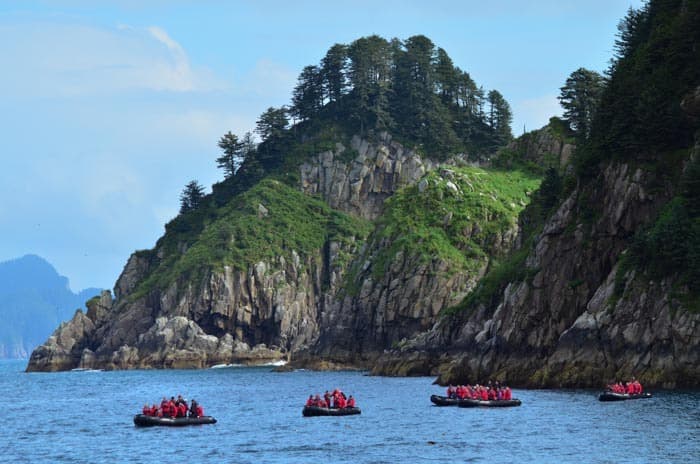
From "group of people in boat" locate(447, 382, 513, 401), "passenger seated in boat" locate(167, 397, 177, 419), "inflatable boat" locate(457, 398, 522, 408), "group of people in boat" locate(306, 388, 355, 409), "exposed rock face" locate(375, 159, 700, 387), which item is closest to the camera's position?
"passenger seated in boat" locate(167, 397, 177, 419)

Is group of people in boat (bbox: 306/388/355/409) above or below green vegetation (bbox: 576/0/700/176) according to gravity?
below

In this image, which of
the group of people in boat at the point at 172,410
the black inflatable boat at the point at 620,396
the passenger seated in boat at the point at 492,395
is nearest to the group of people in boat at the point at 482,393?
the passenger seated in boat at the point at 492,395

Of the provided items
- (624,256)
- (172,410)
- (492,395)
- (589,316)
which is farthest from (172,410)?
(624,256)

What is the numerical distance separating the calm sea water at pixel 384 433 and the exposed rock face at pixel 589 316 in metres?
3.59

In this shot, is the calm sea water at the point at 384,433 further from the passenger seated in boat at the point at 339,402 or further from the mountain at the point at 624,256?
the mountain at the point at 624,256

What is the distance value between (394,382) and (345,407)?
A: 45.3 m

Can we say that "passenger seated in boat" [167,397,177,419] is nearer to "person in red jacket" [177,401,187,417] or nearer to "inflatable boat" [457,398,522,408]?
"person in red jacket" [177,401,187,417]

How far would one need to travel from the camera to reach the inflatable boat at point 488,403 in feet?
340

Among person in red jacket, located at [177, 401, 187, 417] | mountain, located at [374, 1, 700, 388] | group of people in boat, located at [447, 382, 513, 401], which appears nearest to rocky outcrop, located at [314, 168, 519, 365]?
mountain, located at [374, 1, 700, 388]

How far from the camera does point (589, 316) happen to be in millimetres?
112250

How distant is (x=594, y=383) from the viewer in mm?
109938

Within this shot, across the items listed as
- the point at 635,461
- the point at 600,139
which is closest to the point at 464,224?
the point at 600,139

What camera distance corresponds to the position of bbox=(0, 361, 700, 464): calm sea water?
7519 cm

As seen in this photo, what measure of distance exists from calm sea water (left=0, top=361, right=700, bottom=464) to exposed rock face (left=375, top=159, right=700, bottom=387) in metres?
3.59
